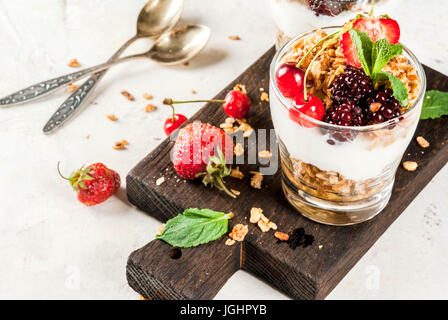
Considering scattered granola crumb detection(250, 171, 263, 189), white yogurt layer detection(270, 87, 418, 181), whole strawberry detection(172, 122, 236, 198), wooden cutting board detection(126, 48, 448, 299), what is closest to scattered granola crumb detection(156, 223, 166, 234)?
wooden cutting board detection(126, 48, 448, 299)

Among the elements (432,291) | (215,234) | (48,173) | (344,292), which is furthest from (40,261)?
(432,291)

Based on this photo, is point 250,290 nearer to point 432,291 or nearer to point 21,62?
point 432,291

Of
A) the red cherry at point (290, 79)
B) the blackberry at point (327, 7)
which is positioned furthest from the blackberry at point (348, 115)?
the blackberry at point (327, 7)

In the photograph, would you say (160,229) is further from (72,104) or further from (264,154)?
(72,104)

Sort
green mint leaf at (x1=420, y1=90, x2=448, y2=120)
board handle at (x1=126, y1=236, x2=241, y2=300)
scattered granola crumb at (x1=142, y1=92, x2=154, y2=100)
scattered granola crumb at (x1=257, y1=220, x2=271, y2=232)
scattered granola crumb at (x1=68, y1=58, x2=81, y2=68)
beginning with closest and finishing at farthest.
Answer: board handle at (x1=126, y1=236, x2=241, y2=300), scattered granola crumb at (x1=257, y1=220, x2=271, y2=232), green mint leaf at (x1=420, y1=90, x2=448, y2=120), scattered granola crumb at (x1=142, y1=92, x2=154, y2=100), scattered granola crumb at (x1=68, y1=58, x2=81, y2=68)

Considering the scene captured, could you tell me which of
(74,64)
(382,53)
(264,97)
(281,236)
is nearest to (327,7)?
(264,97)

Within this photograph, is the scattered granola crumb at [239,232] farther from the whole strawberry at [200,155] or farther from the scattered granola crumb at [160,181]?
the scattered granola crumb at [160,181]

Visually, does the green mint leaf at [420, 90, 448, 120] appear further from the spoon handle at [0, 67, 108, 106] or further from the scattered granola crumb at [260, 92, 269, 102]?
the spoon handle at [0, 67, 108, 106]
